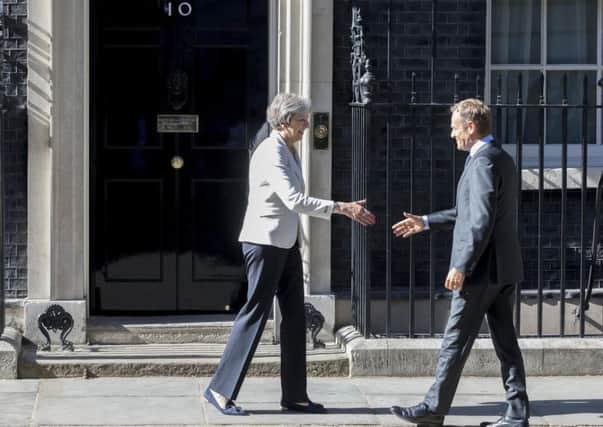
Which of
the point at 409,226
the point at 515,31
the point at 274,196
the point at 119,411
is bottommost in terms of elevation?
the point at 119,411

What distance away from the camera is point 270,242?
7.21m

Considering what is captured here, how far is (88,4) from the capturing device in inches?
350

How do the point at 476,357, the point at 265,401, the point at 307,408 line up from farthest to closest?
the point at 476,357 < the point at 265,401 < the point at 307,408

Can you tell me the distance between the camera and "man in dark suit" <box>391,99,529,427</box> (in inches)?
264

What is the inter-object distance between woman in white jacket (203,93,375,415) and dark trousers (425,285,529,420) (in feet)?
2.31

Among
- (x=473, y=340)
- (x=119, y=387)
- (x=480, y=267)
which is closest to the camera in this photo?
(x=480, y=267)

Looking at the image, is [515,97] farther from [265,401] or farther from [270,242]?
[265,401]

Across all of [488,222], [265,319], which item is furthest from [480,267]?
[265,319]

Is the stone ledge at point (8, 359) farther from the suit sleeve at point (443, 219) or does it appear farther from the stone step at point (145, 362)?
the suit sleeve at point (443, 219)

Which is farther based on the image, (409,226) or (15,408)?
(15,408)

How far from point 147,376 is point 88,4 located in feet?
8.15

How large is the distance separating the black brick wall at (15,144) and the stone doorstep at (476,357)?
2.23 m

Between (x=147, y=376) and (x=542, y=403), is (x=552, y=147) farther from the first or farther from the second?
(x=147, y=376)

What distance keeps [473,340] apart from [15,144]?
3.45m
